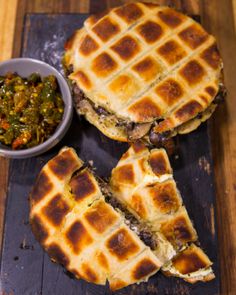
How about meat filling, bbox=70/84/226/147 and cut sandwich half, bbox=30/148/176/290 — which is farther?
meat filling, bbox=70/84/226/147

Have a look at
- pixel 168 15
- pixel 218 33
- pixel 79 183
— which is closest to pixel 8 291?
pixel 79 183

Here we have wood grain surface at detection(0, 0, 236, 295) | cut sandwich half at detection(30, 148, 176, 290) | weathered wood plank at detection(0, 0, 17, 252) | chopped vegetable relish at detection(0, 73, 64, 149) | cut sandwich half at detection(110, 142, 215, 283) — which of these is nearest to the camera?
cut sandwich half at detection(30, 148, 176, 290)

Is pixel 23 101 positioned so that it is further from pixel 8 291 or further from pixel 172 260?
pixel 172 260

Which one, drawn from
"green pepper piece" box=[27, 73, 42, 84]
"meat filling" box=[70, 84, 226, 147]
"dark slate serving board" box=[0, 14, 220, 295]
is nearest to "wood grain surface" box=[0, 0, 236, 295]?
"dark slate serving board" box=[0, 14, 220, 295]

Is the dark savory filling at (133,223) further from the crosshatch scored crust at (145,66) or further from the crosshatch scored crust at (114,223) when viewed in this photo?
the crosshatch scored crust at (145,66)

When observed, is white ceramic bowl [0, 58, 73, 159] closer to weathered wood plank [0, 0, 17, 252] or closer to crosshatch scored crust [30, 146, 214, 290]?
crosshatch scored crust [30, 146, 214, 290]
